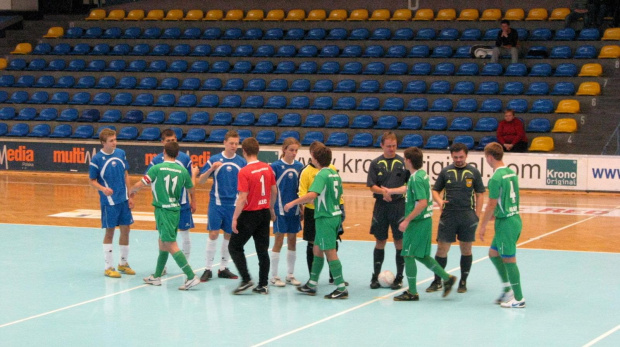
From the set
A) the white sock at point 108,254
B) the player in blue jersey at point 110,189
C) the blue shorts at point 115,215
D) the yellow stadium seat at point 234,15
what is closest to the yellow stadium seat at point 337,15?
the yellow stadium seat at point 234,15

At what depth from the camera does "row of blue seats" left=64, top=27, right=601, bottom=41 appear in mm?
27375

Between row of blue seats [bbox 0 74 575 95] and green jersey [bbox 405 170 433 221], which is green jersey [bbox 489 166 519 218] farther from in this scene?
row of blue seats [bbox 0 74 575 95]

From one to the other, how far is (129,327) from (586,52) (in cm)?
2105

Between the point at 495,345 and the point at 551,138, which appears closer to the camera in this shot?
the point at 495,345

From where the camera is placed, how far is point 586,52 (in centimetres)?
2639

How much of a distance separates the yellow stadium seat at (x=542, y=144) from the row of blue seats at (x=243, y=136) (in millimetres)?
1060

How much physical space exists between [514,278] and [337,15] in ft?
73.5

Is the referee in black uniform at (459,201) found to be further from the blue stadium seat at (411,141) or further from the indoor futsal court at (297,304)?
the blue stadium seat at (411,141)

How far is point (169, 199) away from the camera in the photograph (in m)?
10.6

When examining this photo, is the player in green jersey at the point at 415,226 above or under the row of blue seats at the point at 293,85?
under

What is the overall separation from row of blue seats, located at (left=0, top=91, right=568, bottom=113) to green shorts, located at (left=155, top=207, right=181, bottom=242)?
1640 cm

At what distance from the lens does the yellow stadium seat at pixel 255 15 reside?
105 feet

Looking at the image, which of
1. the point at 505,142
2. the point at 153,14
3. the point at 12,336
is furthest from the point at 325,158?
the point at 153,14

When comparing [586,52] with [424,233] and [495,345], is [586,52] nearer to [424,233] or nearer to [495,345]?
[424,233]
